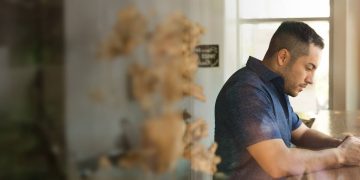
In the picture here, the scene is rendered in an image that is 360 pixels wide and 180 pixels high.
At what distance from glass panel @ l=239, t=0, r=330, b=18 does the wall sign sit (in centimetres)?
9

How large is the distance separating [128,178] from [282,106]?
1.12 ft

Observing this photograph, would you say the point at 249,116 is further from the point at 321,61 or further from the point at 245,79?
the point at 321,61

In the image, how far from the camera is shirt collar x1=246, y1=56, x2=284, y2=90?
1.77 ft

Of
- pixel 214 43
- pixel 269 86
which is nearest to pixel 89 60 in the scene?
pixel 214 43

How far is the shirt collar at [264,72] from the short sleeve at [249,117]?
25 millimetres

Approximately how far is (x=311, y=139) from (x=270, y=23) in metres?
0.20

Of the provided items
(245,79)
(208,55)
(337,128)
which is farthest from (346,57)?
(208,55)

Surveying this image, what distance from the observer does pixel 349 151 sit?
2.10ft

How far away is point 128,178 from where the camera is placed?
0.87 ft

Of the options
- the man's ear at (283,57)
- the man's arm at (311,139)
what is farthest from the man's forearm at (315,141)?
the man's ear at (283,57)

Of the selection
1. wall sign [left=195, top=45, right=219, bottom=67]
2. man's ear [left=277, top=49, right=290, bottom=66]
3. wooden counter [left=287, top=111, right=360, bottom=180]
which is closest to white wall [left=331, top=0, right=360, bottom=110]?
wooden counter [left=287, top=111, right=360, bottom=180]

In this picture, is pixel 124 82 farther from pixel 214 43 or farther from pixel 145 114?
pixel 214 43

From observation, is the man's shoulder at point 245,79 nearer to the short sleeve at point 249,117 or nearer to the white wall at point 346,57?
the short sleeve at point 249,117

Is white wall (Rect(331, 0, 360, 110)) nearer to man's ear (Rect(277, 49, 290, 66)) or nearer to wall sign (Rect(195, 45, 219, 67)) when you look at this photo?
man's ear (Rect(277, 49, 290, 66))
